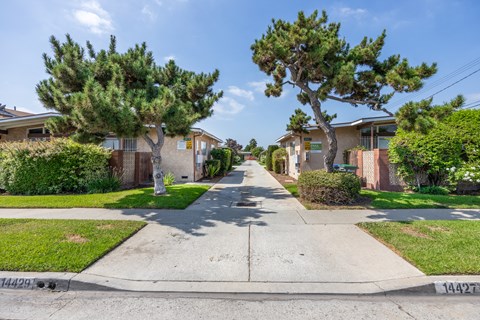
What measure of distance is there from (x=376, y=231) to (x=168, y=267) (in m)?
4.11

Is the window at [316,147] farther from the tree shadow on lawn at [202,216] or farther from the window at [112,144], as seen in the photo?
the window at [112,144]

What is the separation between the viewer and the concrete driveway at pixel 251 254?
10.8 feet

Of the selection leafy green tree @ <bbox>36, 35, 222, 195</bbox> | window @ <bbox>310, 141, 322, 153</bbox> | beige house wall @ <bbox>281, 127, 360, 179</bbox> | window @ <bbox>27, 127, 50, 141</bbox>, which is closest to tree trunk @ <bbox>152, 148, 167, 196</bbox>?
leafy green tree @ <bbox>36, 35, 222, 195</bbox>

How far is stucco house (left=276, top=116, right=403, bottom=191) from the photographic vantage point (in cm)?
997

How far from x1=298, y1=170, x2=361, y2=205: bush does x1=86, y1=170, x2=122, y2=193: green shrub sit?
25.4 ft

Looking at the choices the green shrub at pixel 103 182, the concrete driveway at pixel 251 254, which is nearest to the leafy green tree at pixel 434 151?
the concrete driveway at pixel 251 254

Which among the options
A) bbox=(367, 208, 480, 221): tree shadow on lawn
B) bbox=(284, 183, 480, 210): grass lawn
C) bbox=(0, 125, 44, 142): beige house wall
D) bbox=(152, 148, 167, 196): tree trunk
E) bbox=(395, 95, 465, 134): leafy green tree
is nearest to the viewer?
bbox=(367, 208, 480, 221): tree shadow on lawn

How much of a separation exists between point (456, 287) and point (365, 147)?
37.1ft

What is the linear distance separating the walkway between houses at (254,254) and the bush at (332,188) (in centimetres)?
87

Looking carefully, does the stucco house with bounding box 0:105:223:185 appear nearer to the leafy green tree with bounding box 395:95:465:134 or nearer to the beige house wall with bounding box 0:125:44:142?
the beige house wall with bounding box 0:125:44:142

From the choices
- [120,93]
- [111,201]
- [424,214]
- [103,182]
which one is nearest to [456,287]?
[424,214]

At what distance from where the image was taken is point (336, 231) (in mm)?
5016

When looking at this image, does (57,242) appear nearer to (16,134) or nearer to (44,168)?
(44,168)

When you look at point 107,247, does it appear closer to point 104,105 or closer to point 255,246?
point 255,246
